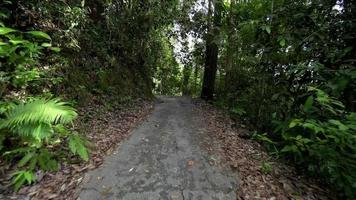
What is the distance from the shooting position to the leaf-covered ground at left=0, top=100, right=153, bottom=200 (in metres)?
2.93

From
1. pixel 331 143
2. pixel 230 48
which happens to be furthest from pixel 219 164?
pixel 230 48

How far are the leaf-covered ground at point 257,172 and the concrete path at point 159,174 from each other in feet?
0.76

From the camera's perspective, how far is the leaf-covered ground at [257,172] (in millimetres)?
3137

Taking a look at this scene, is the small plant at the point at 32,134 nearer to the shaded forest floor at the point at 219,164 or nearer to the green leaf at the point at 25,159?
the green leaf at the point at 25,159

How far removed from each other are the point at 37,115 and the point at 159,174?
5.86 feet

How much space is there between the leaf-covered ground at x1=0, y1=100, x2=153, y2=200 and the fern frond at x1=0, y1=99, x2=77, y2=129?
776 mm

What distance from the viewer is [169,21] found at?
388 inches

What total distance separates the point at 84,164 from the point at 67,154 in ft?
1.16

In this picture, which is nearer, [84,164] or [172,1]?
[84,164]

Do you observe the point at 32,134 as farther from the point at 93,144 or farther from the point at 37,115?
the point at 93,144

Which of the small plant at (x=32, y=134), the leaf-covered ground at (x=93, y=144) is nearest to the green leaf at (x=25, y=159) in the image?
the small plant at (x=32, y=134)

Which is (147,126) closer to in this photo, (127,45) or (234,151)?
(234,151)

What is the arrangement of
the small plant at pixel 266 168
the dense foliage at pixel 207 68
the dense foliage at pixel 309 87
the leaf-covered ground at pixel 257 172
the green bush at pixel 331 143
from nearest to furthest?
the green bush at pixel 331 143 → the dense foliage at pixel 309 87 → the dense foliage at pixel 207 68 → the leaf-covered ground at pixel 257 172 → the small plant at pixel 266 168

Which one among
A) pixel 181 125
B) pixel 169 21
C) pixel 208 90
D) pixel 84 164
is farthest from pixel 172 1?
pixel 84 164
